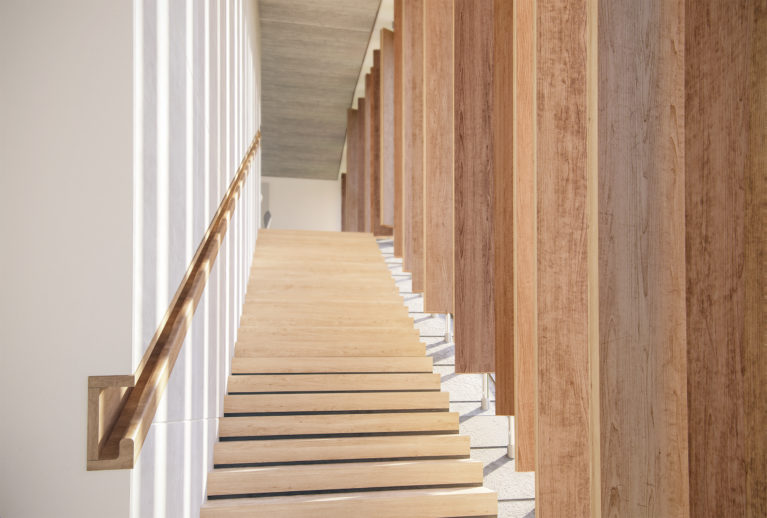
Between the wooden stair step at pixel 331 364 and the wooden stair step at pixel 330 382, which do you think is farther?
the wooden stair step at pixel 331 364

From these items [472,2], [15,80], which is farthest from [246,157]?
[15,80]

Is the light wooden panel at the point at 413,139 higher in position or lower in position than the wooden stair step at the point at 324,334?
higher

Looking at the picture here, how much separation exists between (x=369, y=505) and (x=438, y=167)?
1610 mm

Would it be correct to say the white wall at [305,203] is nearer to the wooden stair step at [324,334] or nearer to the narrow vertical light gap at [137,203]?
the wooden stair step at [324,334]

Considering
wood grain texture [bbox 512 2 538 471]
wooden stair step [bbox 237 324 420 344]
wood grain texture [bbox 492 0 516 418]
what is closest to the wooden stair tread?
wooden stair step [bbox 237 324 420 344]

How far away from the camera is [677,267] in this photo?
129 centimetres

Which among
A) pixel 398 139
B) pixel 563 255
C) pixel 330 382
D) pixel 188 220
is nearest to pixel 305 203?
pixel 398 139

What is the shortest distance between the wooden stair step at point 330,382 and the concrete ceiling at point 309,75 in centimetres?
A: 393

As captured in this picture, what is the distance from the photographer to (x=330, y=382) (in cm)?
273

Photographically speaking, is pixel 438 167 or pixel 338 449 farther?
pixel 438 167

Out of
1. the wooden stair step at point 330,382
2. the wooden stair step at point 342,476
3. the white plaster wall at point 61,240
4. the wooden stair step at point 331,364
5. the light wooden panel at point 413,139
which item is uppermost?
the light wooden panel at point 413,139

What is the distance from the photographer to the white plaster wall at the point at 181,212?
1082 millimetres

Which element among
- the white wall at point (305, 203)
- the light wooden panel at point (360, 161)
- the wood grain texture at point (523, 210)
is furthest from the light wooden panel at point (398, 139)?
the white wall at point (305, 203)

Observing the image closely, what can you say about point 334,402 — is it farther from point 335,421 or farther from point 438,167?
point 438,167
